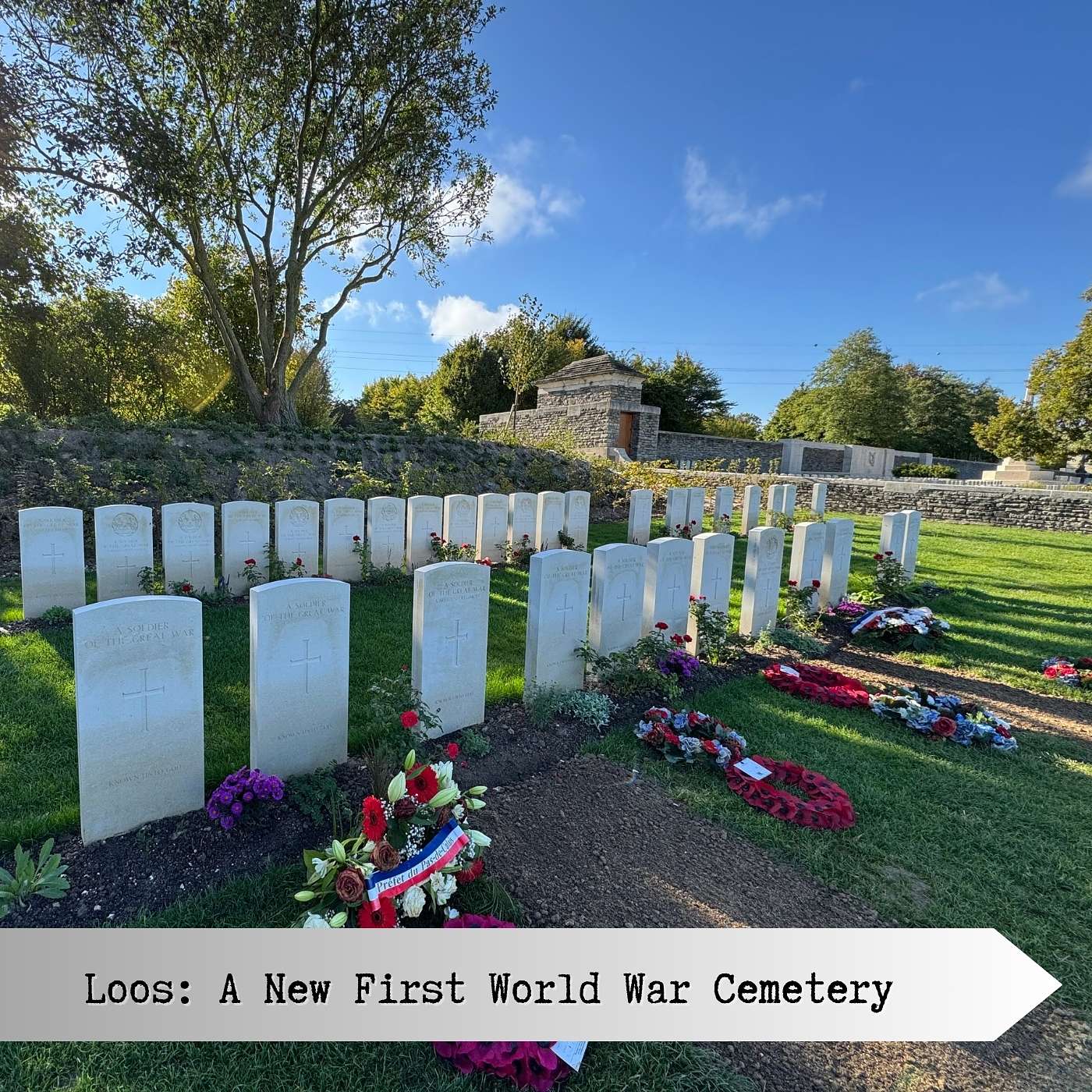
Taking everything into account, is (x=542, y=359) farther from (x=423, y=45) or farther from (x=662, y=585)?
(x=662, y=585)

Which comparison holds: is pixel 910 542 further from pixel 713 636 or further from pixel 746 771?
pixel 746 771

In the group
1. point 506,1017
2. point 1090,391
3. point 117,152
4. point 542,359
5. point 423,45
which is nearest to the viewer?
point 506,1017

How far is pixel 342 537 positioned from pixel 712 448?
65.5ft

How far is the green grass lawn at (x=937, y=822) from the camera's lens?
232cm

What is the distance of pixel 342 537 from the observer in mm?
7227

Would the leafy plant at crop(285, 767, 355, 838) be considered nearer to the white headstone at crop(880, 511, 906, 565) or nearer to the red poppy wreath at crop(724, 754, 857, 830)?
the red poppy wreath at crop(724, 754, 857, 830)

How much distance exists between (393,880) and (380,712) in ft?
3.73

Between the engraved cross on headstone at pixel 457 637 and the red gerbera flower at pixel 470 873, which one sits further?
the engraved cross on headstone at pixel 457 637

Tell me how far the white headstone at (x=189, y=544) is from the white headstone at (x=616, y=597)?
4364 millimetres

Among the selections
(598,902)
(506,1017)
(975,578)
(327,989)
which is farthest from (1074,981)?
(975,578)

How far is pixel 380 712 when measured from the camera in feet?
9.92

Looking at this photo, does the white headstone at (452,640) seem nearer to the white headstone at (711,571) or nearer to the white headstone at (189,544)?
the white headstone at (711,571)

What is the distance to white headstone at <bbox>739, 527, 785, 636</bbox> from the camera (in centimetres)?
543

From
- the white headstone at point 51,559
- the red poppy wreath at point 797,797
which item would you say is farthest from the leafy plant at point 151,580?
the red poppy wreath at point 797,797
